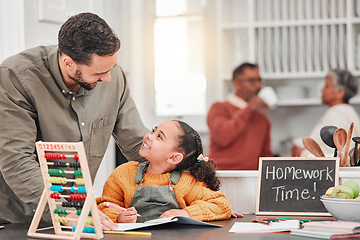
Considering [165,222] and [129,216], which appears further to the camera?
[129,216]

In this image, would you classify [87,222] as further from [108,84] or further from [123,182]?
[108,84]

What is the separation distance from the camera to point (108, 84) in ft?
6.75

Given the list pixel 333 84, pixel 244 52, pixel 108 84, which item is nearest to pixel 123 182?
pixel 108 84

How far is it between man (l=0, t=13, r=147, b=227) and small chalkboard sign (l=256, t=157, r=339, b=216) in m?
0.50

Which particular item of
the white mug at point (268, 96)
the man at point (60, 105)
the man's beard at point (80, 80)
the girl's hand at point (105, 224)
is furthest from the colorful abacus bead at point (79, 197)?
the white mug at point (268, 96)

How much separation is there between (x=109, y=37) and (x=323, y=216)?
89 centimetres

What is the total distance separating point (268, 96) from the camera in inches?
194

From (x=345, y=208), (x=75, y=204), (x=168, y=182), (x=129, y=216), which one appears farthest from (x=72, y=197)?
(x=345, y=208)

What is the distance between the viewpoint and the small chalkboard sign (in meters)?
1.85

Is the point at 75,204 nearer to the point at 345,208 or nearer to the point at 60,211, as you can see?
the point at 60,211

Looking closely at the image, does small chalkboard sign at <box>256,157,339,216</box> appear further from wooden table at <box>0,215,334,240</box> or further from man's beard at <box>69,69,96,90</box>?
man's beard at <box>69,69,96,90</box>

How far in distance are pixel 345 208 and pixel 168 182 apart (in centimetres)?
57

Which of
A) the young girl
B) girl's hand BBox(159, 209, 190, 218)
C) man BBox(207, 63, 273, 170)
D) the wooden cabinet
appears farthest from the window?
girl's hand BBox(159, 209, 190, 218)

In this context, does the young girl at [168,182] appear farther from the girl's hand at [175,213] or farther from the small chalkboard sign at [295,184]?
the small chalkboard sign at [295,184]
